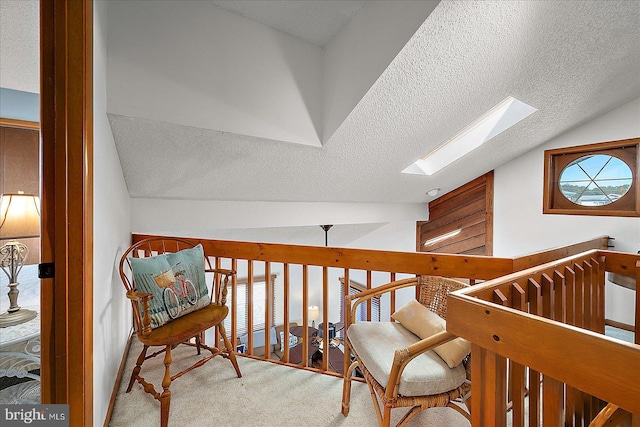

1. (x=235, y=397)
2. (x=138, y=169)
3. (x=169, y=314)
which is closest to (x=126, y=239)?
(x=138, y=169)

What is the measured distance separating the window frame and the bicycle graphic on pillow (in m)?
4.13

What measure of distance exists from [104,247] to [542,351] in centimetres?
190

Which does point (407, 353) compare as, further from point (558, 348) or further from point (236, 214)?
point (236, 214)

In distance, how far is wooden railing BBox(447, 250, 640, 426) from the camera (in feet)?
1.96

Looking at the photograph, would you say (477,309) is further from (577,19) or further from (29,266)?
(577,19)

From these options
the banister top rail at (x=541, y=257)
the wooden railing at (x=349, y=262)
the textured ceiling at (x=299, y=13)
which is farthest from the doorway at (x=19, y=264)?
the banister top rail at (x=541, y=257)

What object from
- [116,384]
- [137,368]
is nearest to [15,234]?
[137,368]

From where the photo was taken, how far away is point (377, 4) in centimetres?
173

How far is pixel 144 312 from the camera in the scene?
1.42m

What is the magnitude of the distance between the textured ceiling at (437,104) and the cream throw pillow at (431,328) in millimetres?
1435

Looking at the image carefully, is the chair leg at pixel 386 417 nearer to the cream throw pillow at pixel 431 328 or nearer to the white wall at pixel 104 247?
the cream throw pillow at pixel 431 328

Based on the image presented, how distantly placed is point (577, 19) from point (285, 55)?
6.30 ft

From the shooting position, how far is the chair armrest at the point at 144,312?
1.38m

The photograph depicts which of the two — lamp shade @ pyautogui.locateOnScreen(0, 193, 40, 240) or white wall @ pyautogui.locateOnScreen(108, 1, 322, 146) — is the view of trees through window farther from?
lamp shade @ pyautogui.locateOnScreen(0, 193, 40, 240)
